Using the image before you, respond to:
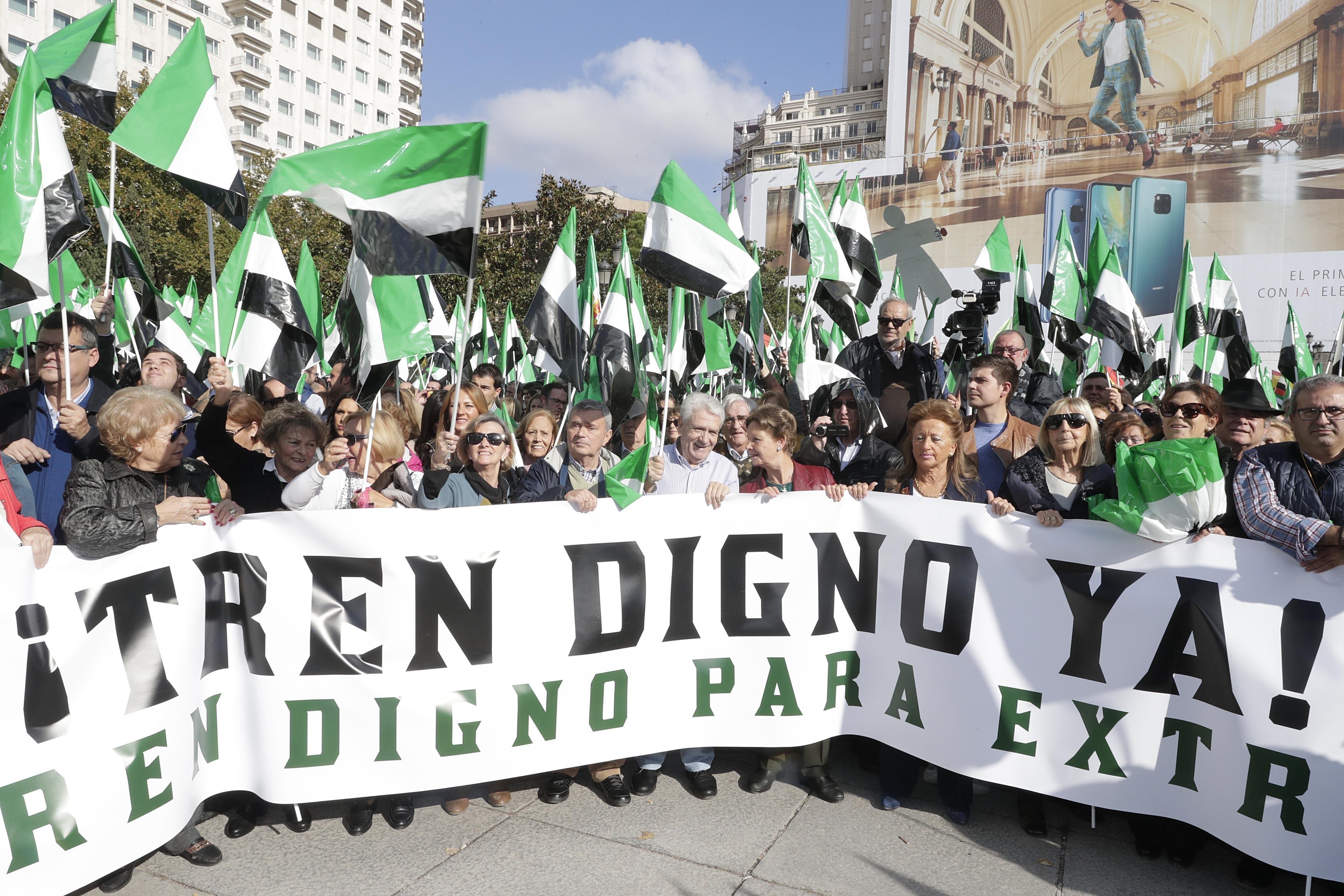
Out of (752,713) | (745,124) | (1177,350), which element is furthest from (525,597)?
(745,124)

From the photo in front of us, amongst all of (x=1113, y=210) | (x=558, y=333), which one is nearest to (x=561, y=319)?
(x=558, y=333)

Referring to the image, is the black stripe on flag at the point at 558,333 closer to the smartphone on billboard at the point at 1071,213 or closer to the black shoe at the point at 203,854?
the black shoe at the point at 203,854

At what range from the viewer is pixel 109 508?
297 cm

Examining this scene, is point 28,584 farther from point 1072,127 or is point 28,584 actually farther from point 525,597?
point 1072,127

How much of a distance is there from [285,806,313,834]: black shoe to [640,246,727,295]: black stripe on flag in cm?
283

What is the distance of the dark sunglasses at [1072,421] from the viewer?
3.62 meters

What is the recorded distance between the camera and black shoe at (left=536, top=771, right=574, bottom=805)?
3.63 meters

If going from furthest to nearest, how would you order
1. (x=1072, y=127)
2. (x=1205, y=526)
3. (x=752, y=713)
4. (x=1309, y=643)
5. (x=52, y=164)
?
(x=1072, y=127) → (x=52, y=164) → (x=752, y=713) → (x=1205, y=526) → (x=1309, y=643)

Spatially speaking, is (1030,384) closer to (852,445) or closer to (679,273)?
(852,445)

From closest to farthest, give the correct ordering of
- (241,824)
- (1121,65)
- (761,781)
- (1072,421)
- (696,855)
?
(696,855) → (241,824) → (1072,421) → (761,781) → (1121,65)

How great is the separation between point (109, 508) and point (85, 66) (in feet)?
11.5

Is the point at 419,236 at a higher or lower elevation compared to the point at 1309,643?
higher

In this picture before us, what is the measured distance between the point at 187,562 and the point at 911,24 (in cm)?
5928

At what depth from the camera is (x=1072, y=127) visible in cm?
5231
